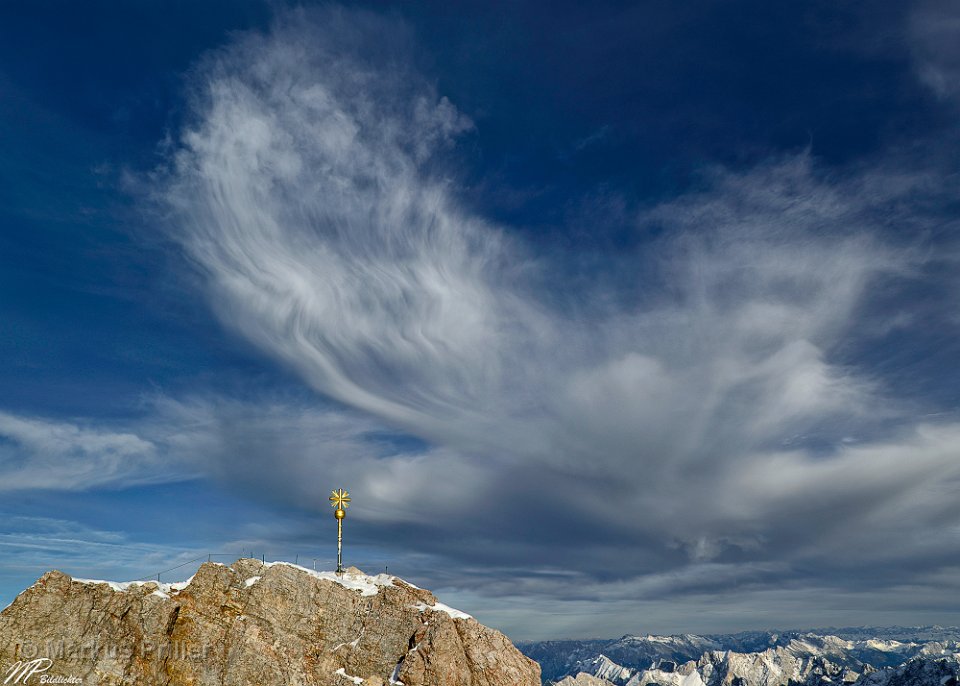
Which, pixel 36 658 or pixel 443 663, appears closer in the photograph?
pixel 36 658

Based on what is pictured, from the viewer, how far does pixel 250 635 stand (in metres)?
115

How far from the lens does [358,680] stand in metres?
116

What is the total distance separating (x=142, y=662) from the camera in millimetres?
108188

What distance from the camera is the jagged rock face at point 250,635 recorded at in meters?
108

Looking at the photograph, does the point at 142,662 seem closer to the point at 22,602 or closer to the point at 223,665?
the point at 223,665

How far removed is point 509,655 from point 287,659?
1825 inches

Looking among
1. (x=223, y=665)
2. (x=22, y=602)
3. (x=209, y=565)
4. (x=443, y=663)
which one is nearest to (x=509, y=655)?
(x=443, y=663)

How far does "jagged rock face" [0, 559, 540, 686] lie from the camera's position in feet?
354

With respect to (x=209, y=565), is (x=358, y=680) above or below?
below

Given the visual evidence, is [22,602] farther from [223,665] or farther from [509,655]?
[509,655]

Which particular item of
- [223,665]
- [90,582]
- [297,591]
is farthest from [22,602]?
[297,591]

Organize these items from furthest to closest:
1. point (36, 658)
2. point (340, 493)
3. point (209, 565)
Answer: point (340, 493) → point (209, 565) → point (36, 658)

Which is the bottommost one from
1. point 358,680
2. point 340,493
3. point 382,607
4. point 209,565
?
point 358,680

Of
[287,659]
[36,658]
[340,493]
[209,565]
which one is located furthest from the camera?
[340,493]
